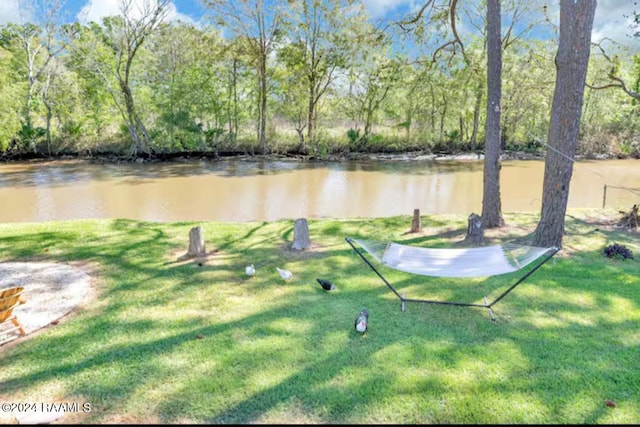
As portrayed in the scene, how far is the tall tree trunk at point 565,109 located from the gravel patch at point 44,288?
5225 millimetres

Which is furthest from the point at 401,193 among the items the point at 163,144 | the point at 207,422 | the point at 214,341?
the point at 163,144

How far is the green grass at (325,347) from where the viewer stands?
2.26 m

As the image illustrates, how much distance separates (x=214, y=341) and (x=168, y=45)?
21027 millimetres

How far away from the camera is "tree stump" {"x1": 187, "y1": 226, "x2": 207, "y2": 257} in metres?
4.76

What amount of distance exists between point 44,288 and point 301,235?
280 centimetres

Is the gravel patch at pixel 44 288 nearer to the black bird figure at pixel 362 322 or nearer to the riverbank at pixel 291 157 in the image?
the black bird figure at pixel 362 322

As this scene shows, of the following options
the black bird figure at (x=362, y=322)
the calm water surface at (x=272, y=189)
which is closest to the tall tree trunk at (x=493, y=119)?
the calm water surface at (x=272, y=189)

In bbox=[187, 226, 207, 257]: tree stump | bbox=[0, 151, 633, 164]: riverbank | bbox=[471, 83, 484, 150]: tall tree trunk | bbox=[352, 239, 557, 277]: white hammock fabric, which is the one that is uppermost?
bbox=[471, 83, 484, 150]: tall tree trunk

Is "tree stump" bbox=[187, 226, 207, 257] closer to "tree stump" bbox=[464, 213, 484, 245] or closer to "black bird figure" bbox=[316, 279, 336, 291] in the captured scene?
"black bird figure" bbox=[316, 279, 336, 291]

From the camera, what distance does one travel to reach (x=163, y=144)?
55.2 feet

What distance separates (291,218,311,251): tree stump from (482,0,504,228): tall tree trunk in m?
2.88

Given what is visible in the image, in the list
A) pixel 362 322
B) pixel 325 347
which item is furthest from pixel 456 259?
pixel 325 347

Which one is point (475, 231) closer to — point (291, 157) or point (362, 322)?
point (362, 322)

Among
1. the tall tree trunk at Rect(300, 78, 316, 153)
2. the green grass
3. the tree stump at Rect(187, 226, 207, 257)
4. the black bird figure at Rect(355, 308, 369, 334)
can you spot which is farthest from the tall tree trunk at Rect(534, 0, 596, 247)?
the tall tree trunk at Rect(300, 78, 316, 153)
